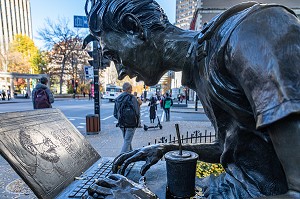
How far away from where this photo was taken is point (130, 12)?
1.27m

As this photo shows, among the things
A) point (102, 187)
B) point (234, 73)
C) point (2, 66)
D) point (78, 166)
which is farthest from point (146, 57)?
point (2, 66)

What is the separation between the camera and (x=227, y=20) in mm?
1010

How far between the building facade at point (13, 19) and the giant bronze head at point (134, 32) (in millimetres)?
74784

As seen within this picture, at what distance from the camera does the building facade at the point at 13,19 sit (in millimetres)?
65625

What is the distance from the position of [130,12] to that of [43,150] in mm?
1053

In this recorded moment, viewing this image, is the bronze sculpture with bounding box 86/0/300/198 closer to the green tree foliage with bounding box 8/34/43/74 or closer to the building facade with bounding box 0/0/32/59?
the green tree foliage with bounding box 8/34/43/74

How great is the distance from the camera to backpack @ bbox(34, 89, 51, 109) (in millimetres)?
6938

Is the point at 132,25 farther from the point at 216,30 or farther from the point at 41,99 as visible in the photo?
the point at 41,99

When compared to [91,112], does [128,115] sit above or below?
above

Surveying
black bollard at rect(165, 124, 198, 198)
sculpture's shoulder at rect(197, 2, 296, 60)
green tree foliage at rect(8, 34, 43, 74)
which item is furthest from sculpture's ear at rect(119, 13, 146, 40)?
green tree foliage at rect(8, 34, 43, 74)

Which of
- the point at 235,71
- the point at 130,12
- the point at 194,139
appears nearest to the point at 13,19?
the point at 194,139

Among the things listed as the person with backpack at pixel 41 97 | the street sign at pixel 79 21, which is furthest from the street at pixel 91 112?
the street sign at pixel 79 21

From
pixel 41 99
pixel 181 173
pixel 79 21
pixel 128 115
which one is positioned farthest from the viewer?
pixel 79 21

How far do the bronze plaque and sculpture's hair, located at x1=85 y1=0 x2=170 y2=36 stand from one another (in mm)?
838
